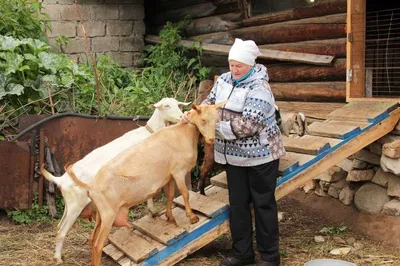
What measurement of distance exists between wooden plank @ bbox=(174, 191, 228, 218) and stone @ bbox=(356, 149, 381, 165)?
2227mm

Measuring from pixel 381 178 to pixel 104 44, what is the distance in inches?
220

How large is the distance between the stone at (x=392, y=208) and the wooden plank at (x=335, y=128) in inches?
39.7

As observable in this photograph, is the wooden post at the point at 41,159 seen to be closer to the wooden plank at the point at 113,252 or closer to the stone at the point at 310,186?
the wooden plank at the point at 113,252

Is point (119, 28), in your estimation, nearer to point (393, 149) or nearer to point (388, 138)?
point (388, 138)

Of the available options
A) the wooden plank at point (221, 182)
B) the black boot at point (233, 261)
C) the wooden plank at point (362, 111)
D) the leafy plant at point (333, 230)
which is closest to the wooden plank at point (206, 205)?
the wooden plank at point (221, 182)

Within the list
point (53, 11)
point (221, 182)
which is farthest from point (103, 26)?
point (221, 182)

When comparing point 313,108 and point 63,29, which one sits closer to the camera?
point 313,108

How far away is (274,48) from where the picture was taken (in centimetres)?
786

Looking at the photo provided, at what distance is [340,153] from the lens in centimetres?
543

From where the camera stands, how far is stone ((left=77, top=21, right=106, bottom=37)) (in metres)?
9.62

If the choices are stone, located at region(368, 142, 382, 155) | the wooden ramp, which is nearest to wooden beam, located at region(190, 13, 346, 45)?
the wooden ramp

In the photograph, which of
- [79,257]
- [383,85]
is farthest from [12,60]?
[383,85]

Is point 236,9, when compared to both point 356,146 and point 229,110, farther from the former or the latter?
point 229,110

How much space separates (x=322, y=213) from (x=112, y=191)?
125 inches
